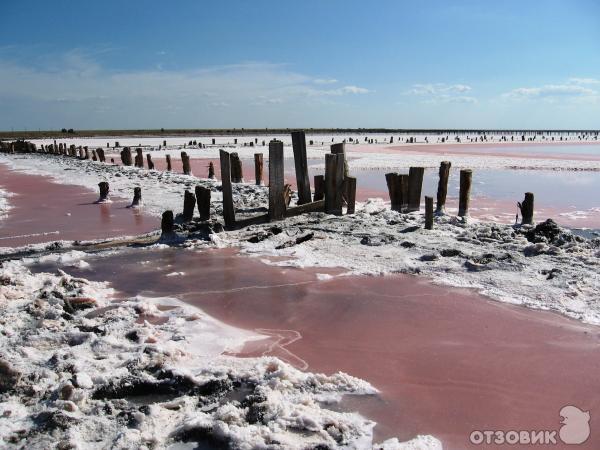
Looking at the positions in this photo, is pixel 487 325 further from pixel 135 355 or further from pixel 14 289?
pixel 14 289

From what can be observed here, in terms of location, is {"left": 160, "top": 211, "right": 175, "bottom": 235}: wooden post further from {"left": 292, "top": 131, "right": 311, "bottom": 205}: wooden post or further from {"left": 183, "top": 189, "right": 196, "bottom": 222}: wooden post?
{"left": 292, "top": 131, "right": 311, "bottom": 205}: wooden post

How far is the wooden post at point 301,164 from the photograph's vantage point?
39.5ft

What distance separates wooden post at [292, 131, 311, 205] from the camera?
12.1 meters

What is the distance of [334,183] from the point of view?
11570 millimetres

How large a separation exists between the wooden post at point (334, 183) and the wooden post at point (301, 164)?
28.7 inches

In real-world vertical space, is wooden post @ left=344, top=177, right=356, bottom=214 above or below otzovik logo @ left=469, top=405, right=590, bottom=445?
above

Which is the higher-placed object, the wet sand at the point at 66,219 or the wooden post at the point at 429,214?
the wooden post at the point at 429,214

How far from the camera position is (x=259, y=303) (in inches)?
259

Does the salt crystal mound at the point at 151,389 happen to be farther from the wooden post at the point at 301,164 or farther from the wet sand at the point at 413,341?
the wooden post at the point at 301,164

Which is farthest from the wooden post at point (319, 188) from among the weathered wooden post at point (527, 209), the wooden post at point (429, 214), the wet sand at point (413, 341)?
the wet sand at point (413, 341)

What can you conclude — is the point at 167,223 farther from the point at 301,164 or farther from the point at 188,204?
the point at 301,164

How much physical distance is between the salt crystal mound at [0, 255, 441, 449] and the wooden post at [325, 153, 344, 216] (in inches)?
244

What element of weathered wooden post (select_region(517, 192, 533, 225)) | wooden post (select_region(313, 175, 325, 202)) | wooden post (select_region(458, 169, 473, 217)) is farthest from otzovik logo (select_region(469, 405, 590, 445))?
wooden post (select_region(313, 175, 325, 202))

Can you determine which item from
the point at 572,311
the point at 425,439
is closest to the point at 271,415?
the point at 425,439
